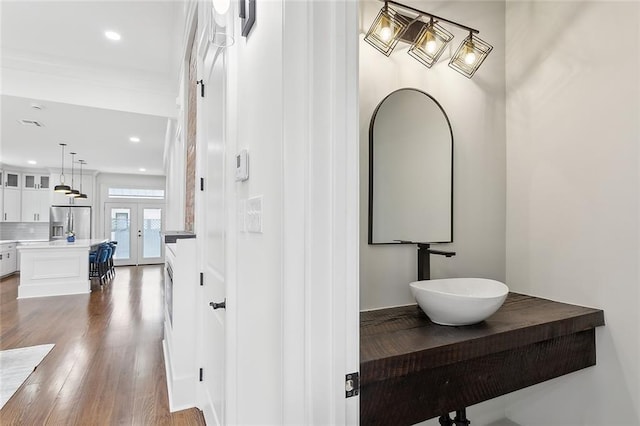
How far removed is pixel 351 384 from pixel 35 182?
11131mm

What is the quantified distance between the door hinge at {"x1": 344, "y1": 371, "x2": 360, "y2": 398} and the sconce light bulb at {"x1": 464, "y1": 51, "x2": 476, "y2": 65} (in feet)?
5.86

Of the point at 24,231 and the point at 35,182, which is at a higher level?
the point at 35,182

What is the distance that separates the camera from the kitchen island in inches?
222

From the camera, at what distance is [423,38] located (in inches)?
70.5

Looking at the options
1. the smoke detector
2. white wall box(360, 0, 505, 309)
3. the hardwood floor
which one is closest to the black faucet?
white wall box(360, 0, 505, 309)

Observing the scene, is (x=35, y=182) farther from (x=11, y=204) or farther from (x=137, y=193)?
(x=137, y=193)

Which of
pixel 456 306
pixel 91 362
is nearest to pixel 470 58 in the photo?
pixel 456 306

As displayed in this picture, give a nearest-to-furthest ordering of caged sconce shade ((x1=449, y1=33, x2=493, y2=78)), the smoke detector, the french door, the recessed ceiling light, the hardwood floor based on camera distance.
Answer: caged sconce shade ((x1=449, y1=33, x2=493, y2=78)) → the hardwood floor → the recessed ceiling light → the smoke detector → the french door

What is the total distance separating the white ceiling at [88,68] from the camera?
314 cm

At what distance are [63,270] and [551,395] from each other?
6977mm

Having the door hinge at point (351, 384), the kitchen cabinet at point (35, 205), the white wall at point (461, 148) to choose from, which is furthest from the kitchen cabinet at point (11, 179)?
the door hinge at point (351, 384)

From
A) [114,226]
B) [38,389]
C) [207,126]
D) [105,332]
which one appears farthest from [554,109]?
[114,226]

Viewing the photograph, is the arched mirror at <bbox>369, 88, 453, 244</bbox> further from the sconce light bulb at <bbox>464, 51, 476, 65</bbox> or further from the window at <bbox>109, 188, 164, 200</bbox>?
the window at <bbox>109, 188, 164, 200</bbox>

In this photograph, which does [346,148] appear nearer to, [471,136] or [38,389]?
[471,136]
